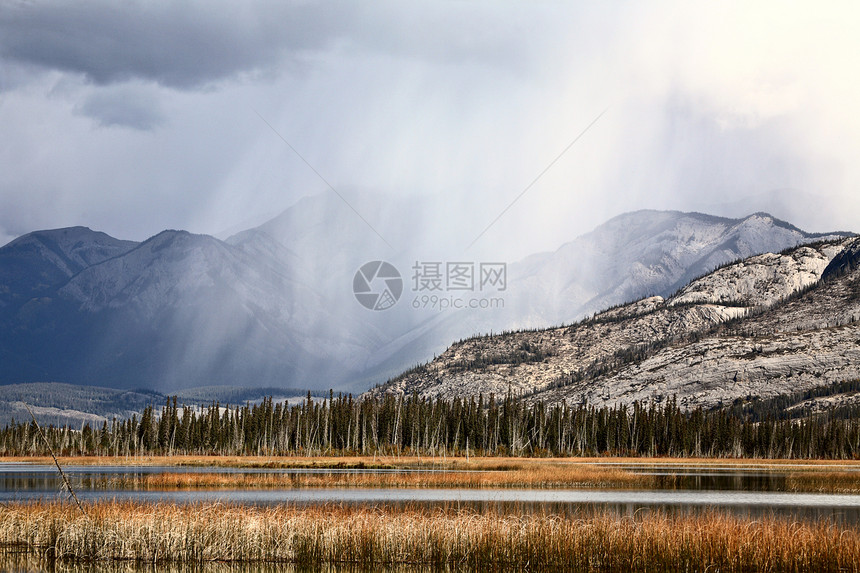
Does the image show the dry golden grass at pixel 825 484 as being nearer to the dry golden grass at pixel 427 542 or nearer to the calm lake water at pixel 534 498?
the calm lake water at pixel 534 498

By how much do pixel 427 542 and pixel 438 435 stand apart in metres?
138

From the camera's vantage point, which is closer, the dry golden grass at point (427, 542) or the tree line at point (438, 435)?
the dry golden grass at point (427, 542)

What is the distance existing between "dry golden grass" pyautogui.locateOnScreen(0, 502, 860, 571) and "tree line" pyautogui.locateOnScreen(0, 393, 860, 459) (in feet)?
424

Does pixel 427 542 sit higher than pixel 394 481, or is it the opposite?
pixel 427 542

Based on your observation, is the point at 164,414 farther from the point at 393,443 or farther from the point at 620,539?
the point at 620,539

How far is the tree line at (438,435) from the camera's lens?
571 feet

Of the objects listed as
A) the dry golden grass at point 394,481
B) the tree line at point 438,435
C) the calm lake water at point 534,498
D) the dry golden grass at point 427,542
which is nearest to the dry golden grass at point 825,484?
the calm lake water at point 534,498

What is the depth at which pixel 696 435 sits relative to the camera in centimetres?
18838

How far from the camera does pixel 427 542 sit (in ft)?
120

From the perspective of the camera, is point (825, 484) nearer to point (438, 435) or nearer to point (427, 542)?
point (427, 542)

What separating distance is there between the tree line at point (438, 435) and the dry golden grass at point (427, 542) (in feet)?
424

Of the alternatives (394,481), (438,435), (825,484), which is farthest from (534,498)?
(438,435)

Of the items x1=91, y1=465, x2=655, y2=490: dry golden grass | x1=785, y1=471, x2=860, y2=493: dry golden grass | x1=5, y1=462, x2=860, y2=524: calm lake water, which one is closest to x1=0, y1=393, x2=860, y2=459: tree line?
x1=785, y1=471, x2=860, y2=493: dry golden grass

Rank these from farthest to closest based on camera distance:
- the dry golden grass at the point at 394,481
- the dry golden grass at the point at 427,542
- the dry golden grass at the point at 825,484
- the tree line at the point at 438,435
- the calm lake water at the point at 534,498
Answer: the tree line at the point at 438,435, the dry golden grass at the point at 825,484, the dry golden grass at the point at 394,481, the calm lake water at the point at 534,498, the dry golden grass at the point at 427,542
